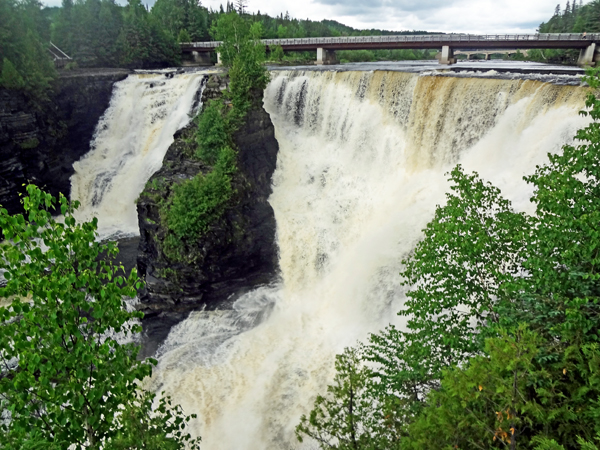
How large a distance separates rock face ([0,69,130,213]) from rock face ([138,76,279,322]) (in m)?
11.4

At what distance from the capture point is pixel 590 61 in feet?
123

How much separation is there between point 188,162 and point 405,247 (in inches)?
508

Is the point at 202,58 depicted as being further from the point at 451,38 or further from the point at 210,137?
the point at 210,137

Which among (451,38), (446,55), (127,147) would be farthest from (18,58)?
(446,55)

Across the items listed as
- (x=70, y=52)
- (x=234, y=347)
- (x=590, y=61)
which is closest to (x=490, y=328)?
(x=234, y=347)

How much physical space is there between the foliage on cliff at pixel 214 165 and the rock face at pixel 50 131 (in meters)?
12.9

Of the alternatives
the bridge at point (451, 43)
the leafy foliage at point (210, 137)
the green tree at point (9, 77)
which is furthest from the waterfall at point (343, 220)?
the bridge at point (451, 43)

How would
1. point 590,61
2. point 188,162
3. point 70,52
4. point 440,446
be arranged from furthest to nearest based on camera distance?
point 70,52, point 590,61, point 188,162, point 440,446

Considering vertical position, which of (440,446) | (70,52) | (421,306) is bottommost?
(440,446)

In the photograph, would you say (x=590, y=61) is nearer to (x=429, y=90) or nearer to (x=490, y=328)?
(x=429, y=90)

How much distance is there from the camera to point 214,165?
22344mm

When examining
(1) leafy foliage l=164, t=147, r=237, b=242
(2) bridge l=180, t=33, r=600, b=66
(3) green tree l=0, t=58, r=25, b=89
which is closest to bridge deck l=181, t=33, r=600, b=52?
(2) bridge l=180, t=33, r=600, b=66

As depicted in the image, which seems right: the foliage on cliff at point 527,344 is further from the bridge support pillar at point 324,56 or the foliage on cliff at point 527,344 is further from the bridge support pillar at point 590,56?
the bridge support pillar at point 324,56

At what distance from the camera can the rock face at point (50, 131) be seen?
26.8 metres
